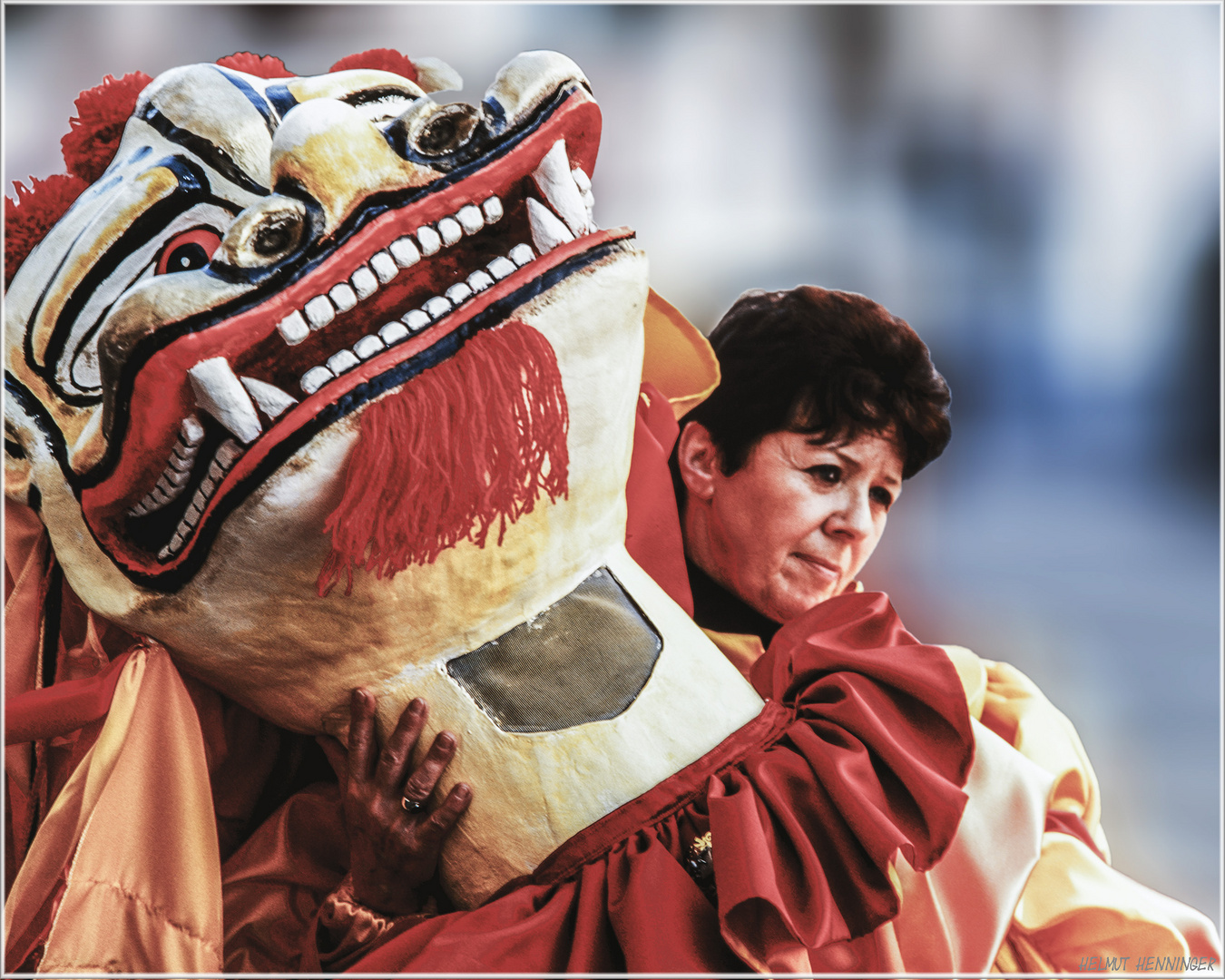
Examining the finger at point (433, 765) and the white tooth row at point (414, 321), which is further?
the finger at point (433, 765)

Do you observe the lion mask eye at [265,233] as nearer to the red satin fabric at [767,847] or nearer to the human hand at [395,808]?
the human hand at [395,808]

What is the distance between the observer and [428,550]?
810 mm

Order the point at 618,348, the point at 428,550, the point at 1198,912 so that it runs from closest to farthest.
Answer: the point at 428,550 → the point at 618,348 → the point at 1198,912

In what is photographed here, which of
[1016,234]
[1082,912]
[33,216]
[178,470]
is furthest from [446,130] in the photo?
[1082,912]

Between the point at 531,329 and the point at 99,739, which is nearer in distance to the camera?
the point at 531,329

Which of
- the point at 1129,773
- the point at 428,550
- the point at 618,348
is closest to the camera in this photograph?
the point at 428,550

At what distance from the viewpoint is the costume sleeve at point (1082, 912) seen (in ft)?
3.56

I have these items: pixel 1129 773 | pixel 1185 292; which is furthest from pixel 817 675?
pixel 1185 292

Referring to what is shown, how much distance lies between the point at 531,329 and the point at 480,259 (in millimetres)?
92

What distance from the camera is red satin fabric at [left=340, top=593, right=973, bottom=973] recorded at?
0.79 m

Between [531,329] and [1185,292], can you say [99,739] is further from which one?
[1185,292]

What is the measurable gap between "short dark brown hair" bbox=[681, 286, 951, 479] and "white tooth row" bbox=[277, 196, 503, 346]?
0.52 m

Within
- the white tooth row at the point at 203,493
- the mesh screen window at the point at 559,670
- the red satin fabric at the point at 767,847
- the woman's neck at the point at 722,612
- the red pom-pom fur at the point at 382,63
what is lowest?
the woman's neck at the point at 722,612

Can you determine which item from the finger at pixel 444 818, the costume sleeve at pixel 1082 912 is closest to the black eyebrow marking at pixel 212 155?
the finger at pixel 444 818
